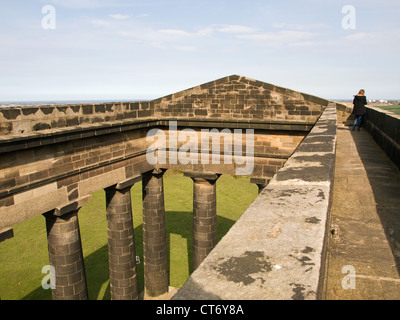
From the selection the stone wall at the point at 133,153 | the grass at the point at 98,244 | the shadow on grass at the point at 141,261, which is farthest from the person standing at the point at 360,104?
the grass at the point at 98,244

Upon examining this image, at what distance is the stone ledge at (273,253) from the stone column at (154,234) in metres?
9.34

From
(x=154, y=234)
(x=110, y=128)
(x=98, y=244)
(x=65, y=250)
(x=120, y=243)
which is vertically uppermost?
(x=110, y=128)

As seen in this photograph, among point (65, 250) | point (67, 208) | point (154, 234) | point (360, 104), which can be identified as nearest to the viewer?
point (67, 208)

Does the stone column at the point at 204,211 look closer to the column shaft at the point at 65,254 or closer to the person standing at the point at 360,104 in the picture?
the column shaft at the point at 65,254

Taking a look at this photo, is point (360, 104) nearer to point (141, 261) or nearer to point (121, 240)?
point (121, 240)

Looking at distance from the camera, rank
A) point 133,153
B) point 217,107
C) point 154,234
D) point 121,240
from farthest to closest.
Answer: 1. point 154,234
2. point 217,107
3. point 133,153
4. point 121,240

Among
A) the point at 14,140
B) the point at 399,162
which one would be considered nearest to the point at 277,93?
the point at 399,162

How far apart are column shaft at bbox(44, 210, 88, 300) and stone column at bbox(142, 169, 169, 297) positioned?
12.7ft

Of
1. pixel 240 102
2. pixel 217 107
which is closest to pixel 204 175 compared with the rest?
pixel 217 107

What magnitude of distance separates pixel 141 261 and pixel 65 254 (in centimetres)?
810

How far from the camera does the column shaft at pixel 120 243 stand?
32.9 ft

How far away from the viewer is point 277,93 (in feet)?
32.8

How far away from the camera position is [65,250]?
25.8 ft

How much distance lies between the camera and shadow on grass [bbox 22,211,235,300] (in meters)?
12.6
